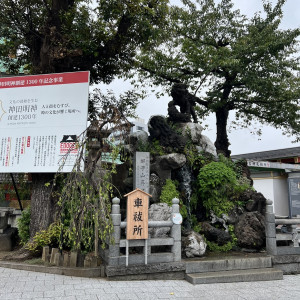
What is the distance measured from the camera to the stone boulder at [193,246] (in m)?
6.75

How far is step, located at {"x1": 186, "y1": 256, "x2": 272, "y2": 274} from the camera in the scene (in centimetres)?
618

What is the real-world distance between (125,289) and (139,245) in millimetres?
922

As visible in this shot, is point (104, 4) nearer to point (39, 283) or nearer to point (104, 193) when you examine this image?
point (104, 193)

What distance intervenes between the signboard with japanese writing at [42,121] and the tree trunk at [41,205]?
0.49m

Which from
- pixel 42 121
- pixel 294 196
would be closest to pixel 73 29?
pixel 42 121

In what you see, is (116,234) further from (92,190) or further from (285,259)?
(285,259)

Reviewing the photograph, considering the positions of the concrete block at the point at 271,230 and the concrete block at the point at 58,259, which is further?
the concrete block at the point at 271,230

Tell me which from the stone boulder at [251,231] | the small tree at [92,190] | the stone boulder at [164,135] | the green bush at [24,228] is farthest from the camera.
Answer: the stone boulder at [164,135]


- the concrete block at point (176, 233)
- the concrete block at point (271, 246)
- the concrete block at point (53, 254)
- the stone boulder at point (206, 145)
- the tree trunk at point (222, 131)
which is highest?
the tree trunk at point (222, 131)

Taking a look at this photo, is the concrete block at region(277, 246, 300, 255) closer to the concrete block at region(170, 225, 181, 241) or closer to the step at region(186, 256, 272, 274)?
the step at region(186, 256, 272, 274)

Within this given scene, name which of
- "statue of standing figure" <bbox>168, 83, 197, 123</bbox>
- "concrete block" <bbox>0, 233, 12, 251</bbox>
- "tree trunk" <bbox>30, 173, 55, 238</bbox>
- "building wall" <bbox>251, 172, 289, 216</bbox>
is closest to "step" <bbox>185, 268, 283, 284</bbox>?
"tree trunk" <bbox>30, 173, 55, 238</bbox>

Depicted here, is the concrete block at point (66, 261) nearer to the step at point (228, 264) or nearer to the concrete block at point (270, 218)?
the step at point (228, 264)

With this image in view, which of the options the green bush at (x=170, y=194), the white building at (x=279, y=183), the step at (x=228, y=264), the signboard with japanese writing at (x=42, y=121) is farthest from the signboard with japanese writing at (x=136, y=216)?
the white building at (x=279, y=183)

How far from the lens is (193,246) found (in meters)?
6.77
